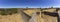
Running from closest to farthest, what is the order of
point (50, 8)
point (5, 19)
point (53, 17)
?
point (53, 17)
point (50, 8)
point (5, 19)

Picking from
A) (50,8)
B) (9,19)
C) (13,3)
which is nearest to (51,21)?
(50,8)

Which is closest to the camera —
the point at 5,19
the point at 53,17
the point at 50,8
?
the point at 53,17

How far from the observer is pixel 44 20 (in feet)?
3.19

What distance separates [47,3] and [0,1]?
509 mm

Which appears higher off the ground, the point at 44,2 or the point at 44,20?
the point at 44,2

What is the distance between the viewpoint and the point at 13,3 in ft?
3.67

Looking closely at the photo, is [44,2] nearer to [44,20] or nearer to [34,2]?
[34,2]

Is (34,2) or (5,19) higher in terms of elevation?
(34,2)

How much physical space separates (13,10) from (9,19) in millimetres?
135

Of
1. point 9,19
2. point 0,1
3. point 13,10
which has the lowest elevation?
point 9,19

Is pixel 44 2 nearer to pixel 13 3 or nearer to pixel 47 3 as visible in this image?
pixel 47 3

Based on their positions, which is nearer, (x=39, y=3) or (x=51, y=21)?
(x=51, y=21)

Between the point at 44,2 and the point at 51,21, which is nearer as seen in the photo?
the point at 51,21

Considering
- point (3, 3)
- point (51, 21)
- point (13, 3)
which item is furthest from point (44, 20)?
point (3, 3)
